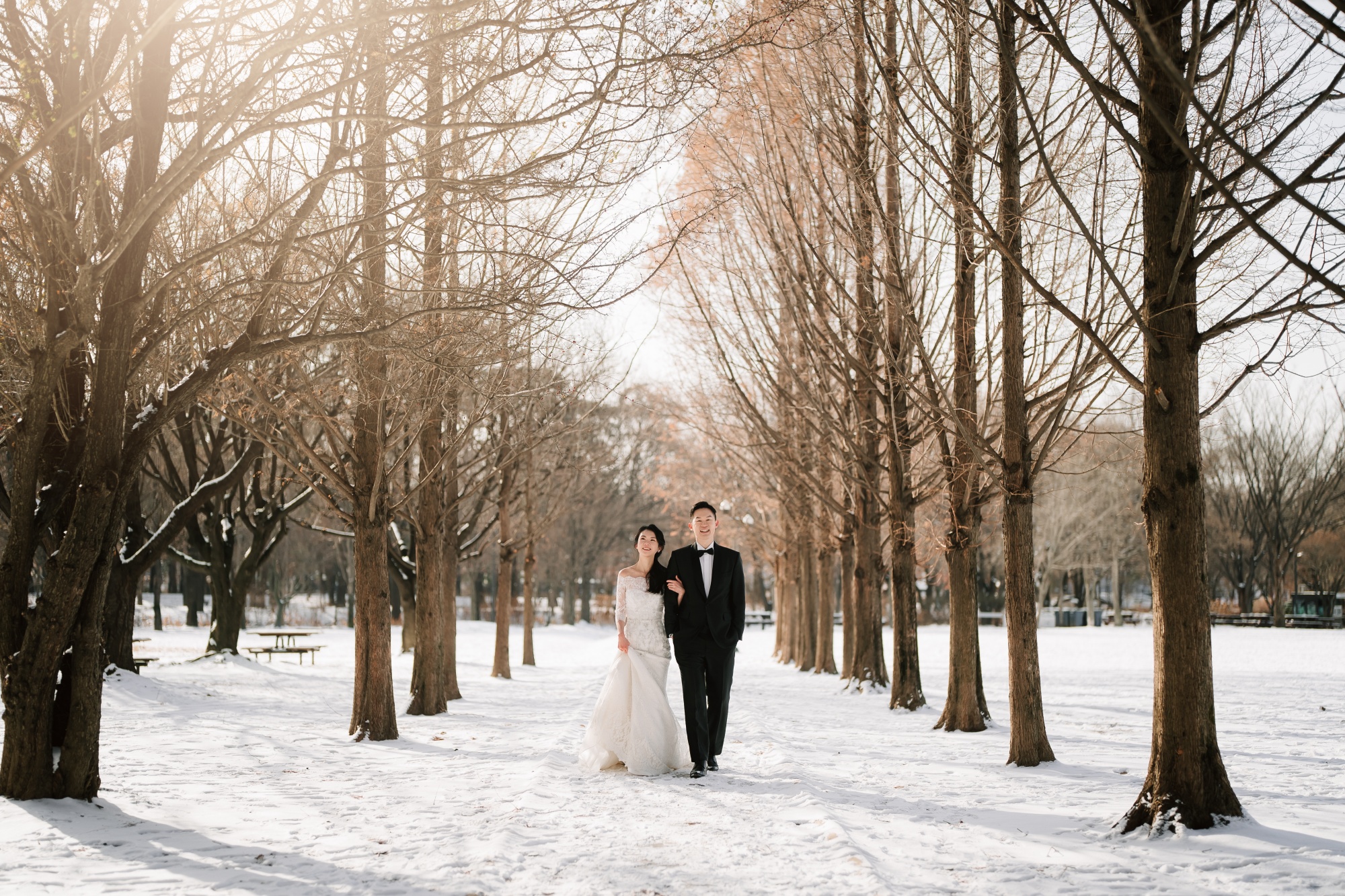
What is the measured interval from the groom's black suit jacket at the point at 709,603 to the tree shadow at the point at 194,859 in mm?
3533

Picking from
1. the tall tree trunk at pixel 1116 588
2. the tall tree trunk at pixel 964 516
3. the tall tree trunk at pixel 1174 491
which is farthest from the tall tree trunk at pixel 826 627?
the tall tree trunk at pixel 1116 588

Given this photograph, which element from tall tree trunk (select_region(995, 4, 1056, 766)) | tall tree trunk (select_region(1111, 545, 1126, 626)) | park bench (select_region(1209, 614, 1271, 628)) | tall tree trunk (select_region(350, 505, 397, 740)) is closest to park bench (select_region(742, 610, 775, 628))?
tall tree trunk (select_region(1111, 545, 1126, 626))

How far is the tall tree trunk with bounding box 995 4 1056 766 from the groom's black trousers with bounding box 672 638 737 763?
2.33 m

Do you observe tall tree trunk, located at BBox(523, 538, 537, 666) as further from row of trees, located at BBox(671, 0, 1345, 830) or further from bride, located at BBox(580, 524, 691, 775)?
bride, located at BBox(580, 524, 691, 775)

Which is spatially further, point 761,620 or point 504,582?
point 761,620

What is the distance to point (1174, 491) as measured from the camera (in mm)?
5516

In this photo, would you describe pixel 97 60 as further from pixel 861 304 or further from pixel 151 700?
pixel 151 700

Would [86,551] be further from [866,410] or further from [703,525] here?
[866,410]

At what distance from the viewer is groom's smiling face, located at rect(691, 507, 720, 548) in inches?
313

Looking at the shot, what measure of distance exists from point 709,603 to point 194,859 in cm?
406

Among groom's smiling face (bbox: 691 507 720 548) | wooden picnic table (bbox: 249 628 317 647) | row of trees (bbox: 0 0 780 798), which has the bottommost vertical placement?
wooden picnic table (bbox: 249 628 317 647)

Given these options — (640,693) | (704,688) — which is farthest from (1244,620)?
(640,693)

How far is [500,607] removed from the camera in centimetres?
2025

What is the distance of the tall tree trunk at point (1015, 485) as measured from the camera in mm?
8211
